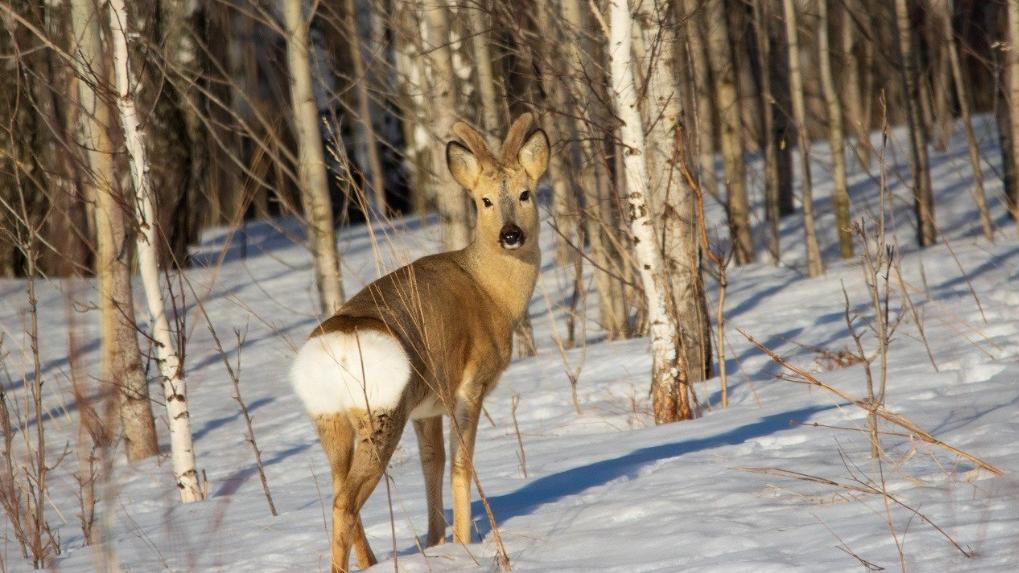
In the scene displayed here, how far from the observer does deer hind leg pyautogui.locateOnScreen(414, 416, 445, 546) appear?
4.84m

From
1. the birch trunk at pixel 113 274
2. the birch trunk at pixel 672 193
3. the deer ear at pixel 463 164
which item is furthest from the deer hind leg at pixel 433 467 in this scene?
the birch trunk at pixel 113 274

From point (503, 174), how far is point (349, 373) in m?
1.82

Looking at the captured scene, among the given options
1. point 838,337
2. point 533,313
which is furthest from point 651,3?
point 533,313

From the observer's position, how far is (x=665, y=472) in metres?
5.54

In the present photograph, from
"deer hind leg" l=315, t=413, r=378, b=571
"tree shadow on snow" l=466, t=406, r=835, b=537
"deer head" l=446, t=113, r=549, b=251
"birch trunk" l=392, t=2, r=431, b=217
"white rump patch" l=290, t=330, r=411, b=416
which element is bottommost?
"tree shadow on snow" l=466, t=406, r=835, b=537

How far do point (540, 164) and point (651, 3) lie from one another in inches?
112

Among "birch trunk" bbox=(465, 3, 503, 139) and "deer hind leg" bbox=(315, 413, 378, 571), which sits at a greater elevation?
"birch trunk" bbox=(465, 3, 503, 139)

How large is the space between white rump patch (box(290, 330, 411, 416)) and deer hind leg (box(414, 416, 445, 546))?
0.80 metres

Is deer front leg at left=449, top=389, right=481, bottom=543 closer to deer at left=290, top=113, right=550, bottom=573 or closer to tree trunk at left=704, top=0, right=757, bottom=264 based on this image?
deer at left=290, top=113, right=550, bottom=573

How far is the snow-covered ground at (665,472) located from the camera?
4.03 m

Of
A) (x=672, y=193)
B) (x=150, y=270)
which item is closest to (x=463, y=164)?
(x=150, y=270)

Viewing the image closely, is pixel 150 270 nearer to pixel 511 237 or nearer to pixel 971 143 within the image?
pixel 511 237

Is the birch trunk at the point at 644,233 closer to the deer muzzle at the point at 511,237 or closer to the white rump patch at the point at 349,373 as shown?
the deer muzzle at the point at 511,237

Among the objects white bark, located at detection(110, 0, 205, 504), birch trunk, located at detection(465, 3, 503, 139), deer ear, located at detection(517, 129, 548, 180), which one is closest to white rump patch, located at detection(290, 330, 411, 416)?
deer ear, located at detection(517, 129, 548, 180)
